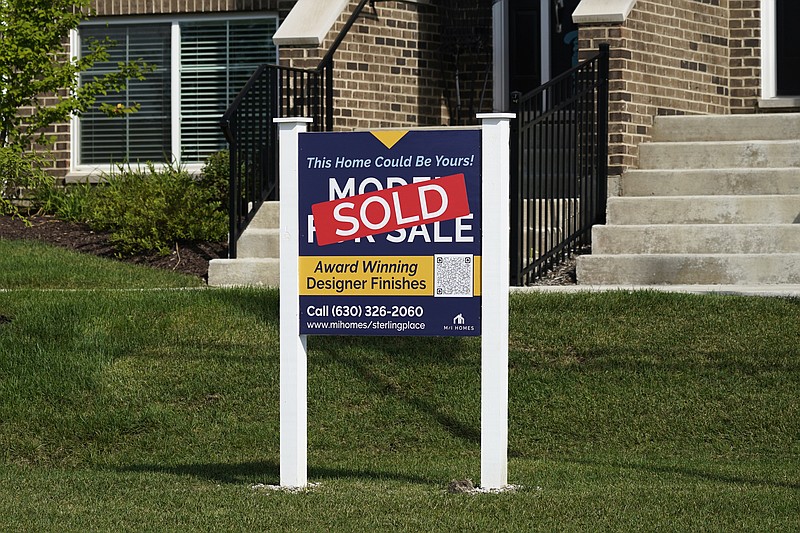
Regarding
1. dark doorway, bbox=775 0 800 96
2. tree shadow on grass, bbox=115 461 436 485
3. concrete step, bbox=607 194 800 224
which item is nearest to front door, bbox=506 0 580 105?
dark doorway, bbox=775 0 800 96

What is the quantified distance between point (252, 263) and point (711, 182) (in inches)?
165

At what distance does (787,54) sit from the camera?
15.4 m

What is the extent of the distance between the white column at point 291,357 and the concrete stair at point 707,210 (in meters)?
5.31

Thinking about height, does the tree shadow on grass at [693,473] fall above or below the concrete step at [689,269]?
below

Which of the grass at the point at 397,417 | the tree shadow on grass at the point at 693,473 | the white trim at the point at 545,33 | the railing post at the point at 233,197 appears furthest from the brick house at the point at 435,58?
the tree shadow on grass at the point at 693,473

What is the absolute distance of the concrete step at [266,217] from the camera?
540 inches

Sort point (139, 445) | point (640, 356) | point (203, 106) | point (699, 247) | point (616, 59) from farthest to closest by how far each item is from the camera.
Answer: point (203, 106)
point (616, 59)
point (699, 247)
point (640, 356)
point (139, 445)

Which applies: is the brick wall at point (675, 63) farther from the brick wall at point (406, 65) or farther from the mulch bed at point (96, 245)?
the mulch bed at point (96, 245)

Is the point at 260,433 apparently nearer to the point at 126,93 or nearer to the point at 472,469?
the point at 472,469

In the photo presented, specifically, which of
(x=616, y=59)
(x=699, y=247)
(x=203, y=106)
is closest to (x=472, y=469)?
(x=699, y=247)

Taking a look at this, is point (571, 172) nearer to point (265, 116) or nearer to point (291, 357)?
point (265, 116)

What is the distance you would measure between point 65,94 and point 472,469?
10.5 m

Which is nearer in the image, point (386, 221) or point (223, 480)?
point (386, 221)

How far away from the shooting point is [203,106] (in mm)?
17094
